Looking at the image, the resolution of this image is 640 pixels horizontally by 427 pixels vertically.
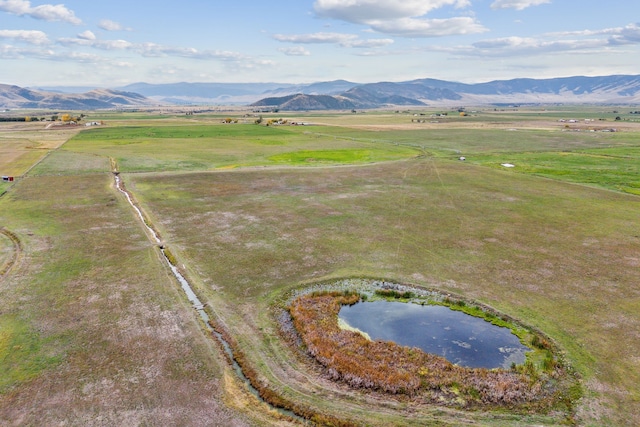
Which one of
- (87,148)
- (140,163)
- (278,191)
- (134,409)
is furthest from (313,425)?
(87,148)

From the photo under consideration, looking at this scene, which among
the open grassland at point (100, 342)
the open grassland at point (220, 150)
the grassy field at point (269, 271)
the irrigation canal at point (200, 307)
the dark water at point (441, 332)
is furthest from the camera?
the open grassland at point (220, 150)

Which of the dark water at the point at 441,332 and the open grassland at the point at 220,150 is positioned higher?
the open grassland at the point at 220,150

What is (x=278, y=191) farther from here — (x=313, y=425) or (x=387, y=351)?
(x=313, y=425)

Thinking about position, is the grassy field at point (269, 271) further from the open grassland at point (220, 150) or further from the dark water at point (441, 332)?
the open grassland at point (220, 150)

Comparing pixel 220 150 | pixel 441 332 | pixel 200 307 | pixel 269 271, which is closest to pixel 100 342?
pixel 200 307

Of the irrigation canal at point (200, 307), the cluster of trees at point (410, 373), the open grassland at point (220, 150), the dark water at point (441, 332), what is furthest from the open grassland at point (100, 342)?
the open grassland at point (220, 150)

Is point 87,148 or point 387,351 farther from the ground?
point 87,148

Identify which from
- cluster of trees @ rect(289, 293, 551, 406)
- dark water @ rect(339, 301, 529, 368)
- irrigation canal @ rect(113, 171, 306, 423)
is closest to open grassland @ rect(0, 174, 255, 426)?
irrigation canal @ rect(113, 171, 306, 423)

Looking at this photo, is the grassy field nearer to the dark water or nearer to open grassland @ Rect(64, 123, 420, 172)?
the dark water
